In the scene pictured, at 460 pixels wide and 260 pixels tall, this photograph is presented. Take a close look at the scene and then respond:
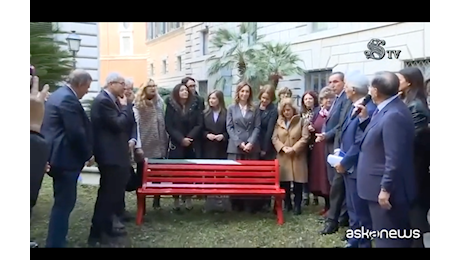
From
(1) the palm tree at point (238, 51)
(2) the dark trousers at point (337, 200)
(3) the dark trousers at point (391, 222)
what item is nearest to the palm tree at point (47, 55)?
(1) the palm tree at point (238, 51)

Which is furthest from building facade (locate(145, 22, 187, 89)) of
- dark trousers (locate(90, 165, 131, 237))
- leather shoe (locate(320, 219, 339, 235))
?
leather shoe (locate(320, 219, 339, 235))

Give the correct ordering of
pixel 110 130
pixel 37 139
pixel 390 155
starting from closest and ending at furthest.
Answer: pixel 390 155 → pixel 37 139 → pixel 110 130

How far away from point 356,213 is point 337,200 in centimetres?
23

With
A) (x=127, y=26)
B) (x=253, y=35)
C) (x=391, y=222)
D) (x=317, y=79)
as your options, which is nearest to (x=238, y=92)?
(x=253, y=35)

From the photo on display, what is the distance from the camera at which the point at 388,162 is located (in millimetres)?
3297

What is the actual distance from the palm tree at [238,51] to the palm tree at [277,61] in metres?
0.05

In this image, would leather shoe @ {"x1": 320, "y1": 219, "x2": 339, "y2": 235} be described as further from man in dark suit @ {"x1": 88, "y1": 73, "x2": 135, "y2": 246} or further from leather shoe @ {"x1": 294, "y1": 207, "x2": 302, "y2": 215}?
man in dark suit @ {"x1": 88, "y1": 73, "x2": 135, "y2": 246}

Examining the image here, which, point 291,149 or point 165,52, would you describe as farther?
point 291,149

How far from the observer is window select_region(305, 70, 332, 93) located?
→ 3746 millimetres

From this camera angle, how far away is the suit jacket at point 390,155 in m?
3.30

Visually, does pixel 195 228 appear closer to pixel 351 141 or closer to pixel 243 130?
pixel 243 130

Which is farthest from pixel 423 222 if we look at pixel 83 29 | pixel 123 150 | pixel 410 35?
pixel 83 29

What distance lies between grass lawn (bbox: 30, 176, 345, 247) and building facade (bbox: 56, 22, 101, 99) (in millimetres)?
656
